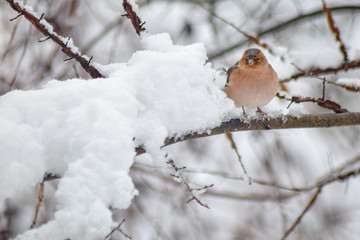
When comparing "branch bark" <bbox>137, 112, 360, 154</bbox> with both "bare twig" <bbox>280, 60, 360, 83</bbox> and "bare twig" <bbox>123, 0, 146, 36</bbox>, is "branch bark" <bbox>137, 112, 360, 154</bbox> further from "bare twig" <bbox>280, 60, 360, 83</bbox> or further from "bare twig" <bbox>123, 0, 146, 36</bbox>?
"bare twig" <bbox>123, 0, 146, 36</bbox>

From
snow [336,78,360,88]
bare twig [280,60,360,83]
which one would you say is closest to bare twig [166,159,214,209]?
bare twig [280,60,360,83]

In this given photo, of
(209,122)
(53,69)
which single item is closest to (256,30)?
(53,69)

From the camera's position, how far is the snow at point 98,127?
4.38 feet

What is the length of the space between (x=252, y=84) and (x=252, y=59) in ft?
0.98

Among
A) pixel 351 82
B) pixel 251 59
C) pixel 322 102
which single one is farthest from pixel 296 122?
pixel 251 59

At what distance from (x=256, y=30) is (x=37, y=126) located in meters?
4.01

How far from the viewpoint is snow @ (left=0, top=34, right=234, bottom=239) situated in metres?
1.34

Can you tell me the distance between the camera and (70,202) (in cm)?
132

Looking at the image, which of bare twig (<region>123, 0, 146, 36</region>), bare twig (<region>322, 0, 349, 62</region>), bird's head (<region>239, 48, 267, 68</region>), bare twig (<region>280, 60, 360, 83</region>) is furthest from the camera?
bird's head (<region>239, 48, 267, 68</region>)

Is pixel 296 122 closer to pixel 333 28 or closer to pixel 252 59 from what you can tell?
pixel 333 28

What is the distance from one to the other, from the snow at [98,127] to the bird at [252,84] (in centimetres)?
85

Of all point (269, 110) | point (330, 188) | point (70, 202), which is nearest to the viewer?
point (70, 202)

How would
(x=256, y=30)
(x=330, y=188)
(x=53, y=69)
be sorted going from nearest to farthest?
1. (x=53, y=69)
2. (x=256, y=30)
3. (x=330, y=188)

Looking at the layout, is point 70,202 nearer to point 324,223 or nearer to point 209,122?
point 209,122
